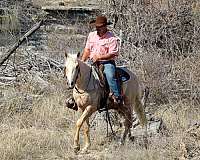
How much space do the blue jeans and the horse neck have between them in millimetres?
324

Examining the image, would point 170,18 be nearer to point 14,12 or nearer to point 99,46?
point 99,46

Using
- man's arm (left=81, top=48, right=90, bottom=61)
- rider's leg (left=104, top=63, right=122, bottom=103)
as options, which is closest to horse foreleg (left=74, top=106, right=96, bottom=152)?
rider's leg (left=104, top=63, right=122, bottom=103)

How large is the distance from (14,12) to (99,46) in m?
14.0

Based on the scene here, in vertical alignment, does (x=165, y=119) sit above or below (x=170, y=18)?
below

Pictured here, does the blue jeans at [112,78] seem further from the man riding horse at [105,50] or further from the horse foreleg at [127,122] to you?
the horse foreleg at [127,122]

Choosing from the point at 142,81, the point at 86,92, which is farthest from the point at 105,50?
the point at 142,81

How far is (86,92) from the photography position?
30.4ft

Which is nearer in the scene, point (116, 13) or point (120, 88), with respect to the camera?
point (120, 88)

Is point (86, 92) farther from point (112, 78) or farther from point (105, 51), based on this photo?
point (105, 51)

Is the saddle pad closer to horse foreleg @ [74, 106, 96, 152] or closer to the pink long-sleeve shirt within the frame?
the pink long-sleeve shirt

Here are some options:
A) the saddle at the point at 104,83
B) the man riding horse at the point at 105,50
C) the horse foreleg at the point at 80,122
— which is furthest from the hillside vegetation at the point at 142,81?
the man riding horse at the point at 105,50

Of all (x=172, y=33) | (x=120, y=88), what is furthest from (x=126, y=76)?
(x=172, y=33)

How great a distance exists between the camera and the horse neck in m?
9.12

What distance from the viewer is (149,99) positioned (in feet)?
42.5
